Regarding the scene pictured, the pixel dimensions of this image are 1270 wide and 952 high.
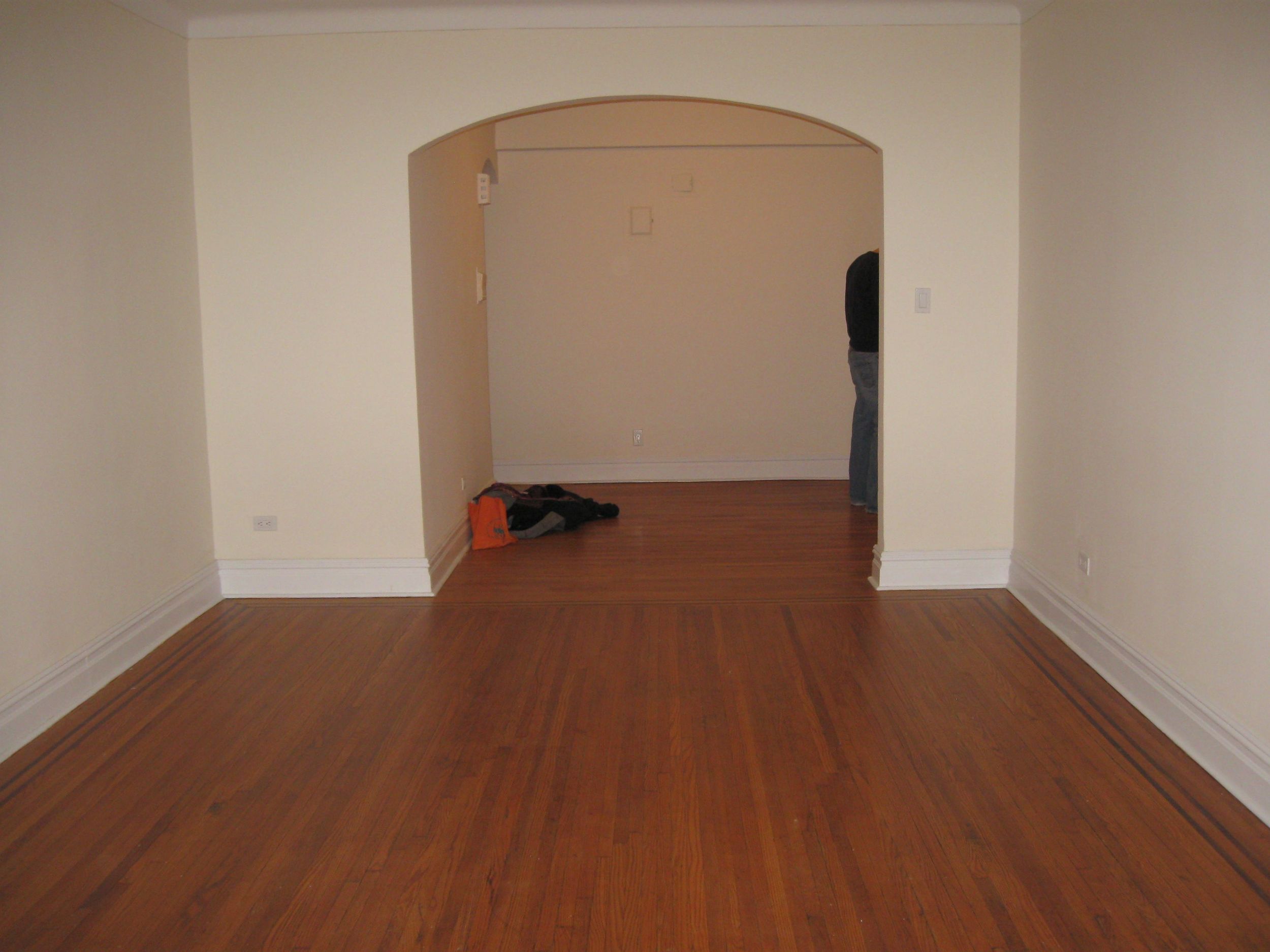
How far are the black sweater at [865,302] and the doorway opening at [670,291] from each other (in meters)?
1.56

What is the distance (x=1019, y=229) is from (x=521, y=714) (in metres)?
2.99

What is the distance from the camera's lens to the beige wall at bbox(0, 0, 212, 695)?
3354mm

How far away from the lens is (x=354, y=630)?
4.40 metres

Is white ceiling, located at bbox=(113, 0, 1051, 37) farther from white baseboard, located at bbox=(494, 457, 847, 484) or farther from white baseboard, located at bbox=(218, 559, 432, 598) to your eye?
white baseboard, located at bbox=(494, 457, 847, 484)

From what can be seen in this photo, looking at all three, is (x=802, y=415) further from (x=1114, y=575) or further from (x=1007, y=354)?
(x=1114, y=575)

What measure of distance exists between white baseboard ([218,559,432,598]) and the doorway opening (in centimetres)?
257

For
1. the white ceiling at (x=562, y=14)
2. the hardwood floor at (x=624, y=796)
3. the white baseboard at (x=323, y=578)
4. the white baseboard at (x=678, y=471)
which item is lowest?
the hardwood floor at (x=624, y=796)

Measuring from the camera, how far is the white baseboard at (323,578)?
16.0ft

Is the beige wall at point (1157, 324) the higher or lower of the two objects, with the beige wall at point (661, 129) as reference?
lower

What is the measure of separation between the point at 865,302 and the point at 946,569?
73.6 inches

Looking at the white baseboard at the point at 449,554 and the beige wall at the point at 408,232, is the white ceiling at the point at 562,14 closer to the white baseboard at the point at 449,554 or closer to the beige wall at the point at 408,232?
the beige wall at the point at 408,232

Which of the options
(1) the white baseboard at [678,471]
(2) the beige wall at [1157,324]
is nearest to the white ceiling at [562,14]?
(2) the beige wall at [1157,324]

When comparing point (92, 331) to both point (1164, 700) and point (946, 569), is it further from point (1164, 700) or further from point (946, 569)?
point (1164, 700)

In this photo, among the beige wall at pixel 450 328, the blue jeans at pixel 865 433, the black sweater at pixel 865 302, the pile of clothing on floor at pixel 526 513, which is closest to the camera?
the beige wall at pixel 450 328
